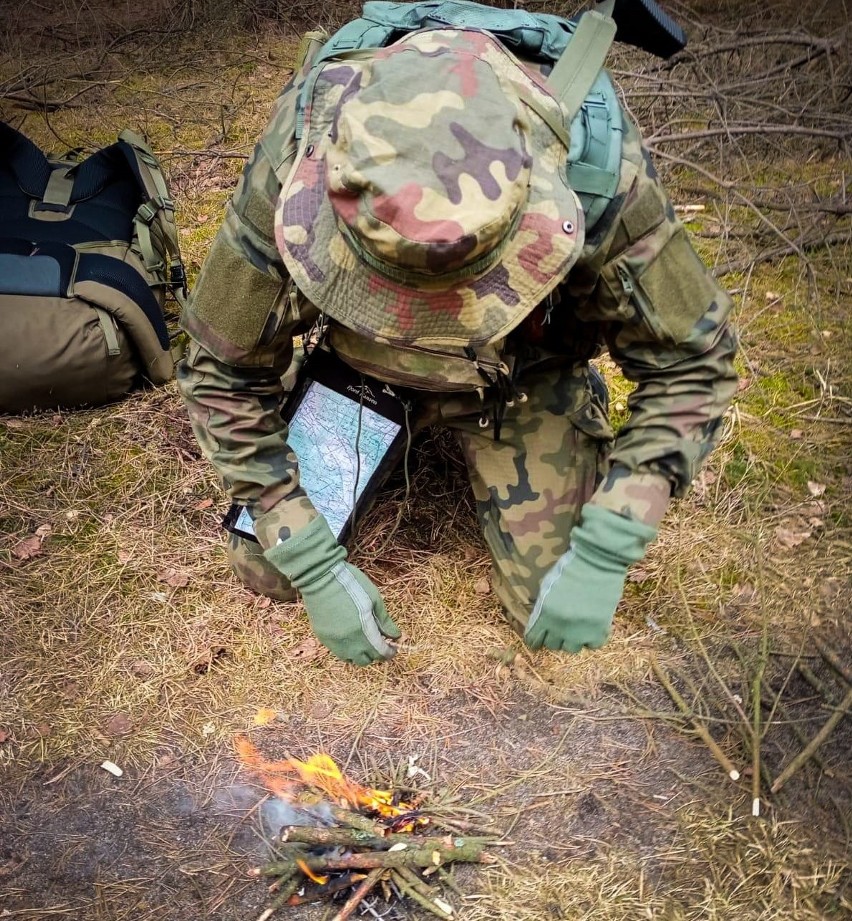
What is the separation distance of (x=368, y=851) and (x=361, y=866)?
5cm

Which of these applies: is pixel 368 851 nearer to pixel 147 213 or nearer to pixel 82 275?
pixel 82 275

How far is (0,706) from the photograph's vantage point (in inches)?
111

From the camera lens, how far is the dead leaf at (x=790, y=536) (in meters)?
3.32

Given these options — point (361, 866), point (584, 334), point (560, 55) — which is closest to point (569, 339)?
point (584, 334)

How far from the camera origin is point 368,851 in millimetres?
2328

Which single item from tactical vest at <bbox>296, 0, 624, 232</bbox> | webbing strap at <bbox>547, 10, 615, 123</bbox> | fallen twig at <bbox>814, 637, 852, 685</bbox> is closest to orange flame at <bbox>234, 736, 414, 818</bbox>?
fallen twig at <bbox>814, 637, 852, 685</bbox>

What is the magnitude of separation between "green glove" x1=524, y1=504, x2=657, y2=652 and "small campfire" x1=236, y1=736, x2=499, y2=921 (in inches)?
25.6

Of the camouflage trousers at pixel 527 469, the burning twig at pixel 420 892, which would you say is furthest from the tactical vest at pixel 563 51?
the burning twig at pixel 420 892

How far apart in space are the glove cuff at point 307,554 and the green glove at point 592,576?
676 mm

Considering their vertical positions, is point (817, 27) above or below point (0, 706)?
above

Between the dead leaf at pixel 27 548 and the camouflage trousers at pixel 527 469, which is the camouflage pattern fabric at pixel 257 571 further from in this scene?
the dead leaf at pixel 27 548

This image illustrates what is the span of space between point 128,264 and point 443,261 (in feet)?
8.22

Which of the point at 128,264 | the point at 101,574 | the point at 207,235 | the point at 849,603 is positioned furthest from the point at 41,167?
the point at 849,603

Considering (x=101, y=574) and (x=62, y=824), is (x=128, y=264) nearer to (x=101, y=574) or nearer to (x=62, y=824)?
(x=101, y=574)
